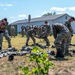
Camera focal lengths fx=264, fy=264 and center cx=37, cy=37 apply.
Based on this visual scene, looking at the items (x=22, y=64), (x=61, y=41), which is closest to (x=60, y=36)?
(x=61, y=41)

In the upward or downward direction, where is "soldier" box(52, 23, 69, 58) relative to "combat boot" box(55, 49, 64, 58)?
upward

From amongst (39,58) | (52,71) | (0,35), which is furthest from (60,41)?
(39,58)

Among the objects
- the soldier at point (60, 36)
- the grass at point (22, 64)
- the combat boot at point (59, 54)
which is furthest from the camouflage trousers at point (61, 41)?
the grass at point (22, 64)

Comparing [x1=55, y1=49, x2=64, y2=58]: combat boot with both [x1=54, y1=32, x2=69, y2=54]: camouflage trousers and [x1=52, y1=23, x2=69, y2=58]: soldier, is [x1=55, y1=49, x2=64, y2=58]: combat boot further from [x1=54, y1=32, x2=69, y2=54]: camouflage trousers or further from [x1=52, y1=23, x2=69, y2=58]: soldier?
[x1=54, y1=32, x2=69, y2=54]: camouflage trousers

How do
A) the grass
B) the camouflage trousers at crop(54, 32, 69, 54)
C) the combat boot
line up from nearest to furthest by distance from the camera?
the grass, the camouflage trousers at crop(54, 32, 69, 54), the combat boot

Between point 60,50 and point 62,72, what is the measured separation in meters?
2.92

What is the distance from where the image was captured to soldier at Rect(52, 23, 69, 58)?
1129 cm

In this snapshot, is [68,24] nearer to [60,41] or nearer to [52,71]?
[60,41]

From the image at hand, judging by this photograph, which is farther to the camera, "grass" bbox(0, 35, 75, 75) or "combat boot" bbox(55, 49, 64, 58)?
"combat boot" bbox(55, 49, 64, 58)

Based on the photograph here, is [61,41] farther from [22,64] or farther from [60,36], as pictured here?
[22,64]

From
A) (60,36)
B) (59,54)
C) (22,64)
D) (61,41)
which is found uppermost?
(60,36)

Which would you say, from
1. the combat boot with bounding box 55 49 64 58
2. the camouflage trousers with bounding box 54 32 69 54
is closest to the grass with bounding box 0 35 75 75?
the combat boot with bounding box 55 49 64 58

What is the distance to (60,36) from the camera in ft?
36.9

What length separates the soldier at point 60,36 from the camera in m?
11.3
